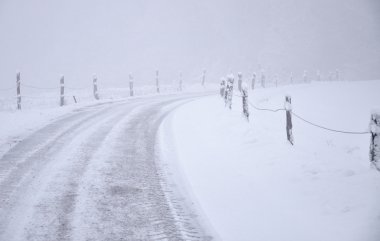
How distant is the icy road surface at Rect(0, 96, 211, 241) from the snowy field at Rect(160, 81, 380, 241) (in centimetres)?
57

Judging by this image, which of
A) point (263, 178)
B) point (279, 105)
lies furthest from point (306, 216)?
point (279, 105)

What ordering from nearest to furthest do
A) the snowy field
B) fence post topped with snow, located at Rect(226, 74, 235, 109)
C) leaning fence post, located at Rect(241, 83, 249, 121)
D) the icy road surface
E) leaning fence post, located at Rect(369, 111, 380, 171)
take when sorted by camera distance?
the icy road surface → the snowy field → leaning fence post, located at Rect(369, 111, 380, 171) → leaning fence post, located at Rect(241, 83, 249, 121) → fence post topped with snow, located at Rect(226, 74, 235, 109)

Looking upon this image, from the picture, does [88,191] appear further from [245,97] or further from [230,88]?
[230,88]

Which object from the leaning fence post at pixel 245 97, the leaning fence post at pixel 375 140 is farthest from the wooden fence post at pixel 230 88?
the leaning fence post at pixel 375 140

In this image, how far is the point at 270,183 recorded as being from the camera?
650 cm

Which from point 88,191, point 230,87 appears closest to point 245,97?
point 230,87

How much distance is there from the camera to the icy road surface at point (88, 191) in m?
4.71

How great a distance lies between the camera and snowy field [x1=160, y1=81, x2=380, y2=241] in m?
4.82

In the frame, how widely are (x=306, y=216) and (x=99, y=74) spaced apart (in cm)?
6629

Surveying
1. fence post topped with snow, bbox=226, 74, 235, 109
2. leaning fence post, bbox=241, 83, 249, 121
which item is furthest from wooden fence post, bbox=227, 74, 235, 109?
leaning fence post, bbox=241, 83, 249, 121

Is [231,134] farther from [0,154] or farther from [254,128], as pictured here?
[0,154]

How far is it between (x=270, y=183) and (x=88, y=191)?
3263 millimetres

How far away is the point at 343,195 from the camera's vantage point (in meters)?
5.46

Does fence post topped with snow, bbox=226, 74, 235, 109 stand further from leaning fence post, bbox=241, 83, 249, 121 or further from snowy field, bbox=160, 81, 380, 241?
A: leaning fence post, bbox=241, 83, 249, 121
